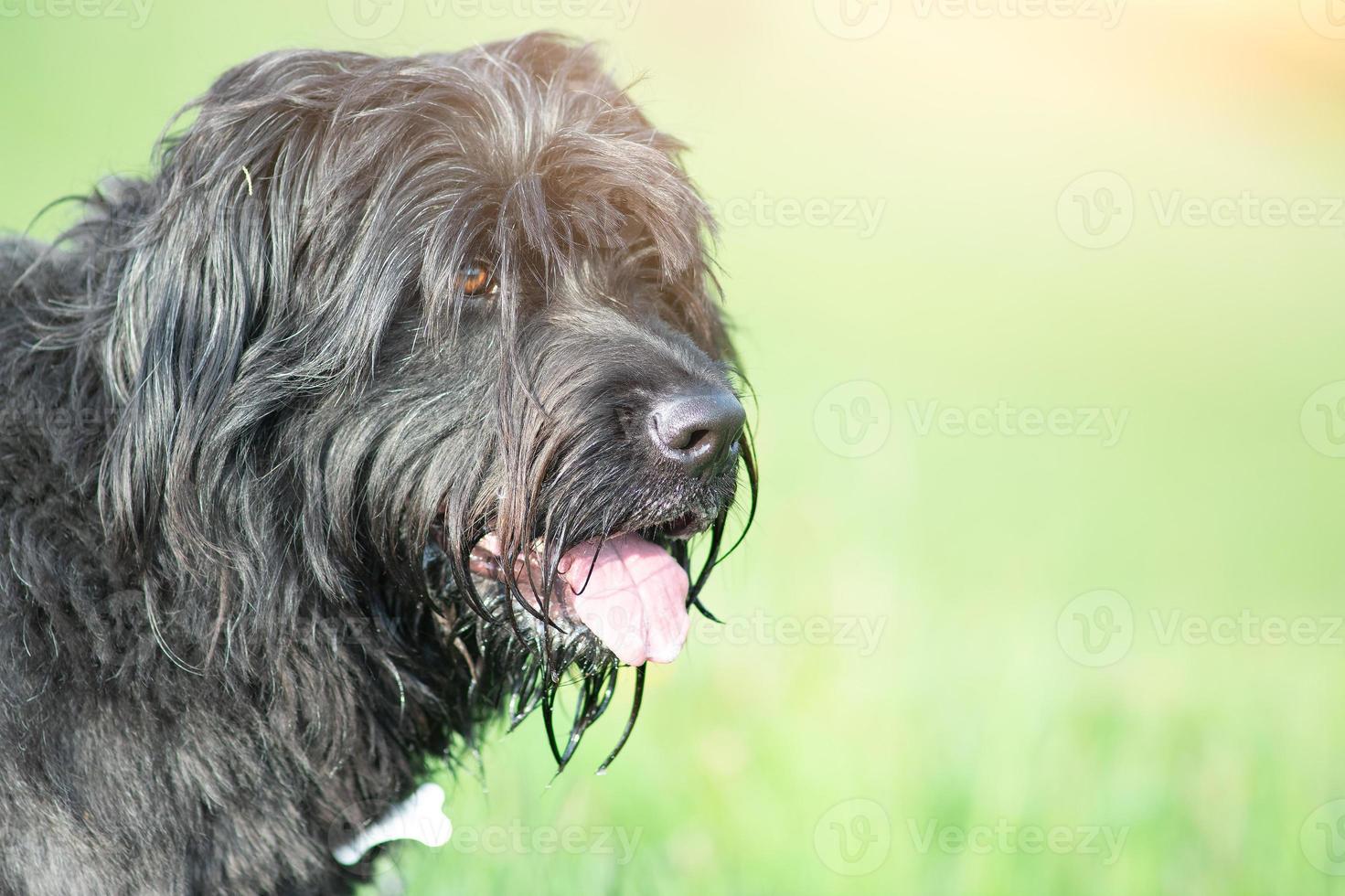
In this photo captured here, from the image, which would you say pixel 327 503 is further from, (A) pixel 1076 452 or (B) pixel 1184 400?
(B) pixel 1184 400

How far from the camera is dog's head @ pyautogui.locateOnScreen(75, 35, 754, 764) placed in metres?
2.58

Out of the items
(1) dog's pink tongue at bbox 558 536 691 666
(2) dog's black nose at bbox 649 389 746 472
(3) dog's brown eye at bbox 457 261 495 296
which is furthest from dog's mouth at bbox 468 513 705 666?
(3) dog's brown eye at bbox 457 261 495 296

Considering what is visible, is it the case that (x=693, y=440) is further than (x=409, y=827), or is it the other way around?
(x=409, y=827)

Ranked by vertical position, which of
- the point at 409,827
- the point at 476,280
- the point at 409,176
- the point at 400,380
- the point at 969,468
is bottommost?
the point at 969,468

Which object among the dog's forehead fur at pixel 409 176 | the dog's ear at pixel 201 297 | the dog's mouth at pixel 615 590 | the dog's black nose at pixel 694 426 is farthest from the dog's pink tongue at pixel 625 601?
the dog's ear at pixel 201 297

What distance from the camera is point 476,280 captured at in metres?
2.77

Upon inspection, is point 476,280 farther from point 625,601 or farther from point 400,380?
point 625,601

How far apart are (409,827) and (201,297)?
1.31 meters

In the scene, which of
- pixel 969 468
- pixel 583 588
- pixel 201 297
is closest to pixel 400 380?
pixel 201 297

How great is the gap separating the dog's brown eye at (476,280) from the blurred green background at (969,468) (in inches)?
31.8

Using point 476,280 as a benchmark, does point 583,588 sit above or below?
below

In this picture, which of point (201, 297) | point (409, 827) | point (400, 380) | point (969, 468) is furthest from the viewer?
point (969, 468)

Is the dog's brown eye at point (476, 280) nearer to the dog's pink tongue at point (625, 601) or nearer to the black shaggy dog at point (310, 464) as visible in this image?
the black shaggy dog at point (310, 464)

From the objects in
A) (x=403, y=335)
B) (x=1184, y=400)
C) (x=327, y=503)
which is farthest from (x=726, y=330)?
(x=1184, y=400)
